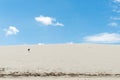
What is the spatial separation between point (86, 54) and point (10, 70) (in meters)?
10.8

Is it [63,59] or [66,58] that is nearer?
[63,59]

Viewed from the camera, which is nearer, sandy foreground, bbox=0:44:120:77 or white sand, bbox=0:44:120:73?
sandy foreground, bbox=0:44:120:77

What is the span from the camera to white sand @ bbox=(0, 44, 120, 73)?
26.2m

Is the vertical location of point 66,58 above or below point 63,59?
above

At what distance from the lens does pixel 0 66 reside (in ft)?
86.2

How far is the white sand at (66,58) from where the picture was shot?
A: 86.0ft

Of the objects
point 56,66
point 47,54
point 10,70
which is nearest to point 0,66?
point 10,70

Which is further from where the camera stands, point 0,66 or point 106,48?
point 106,48

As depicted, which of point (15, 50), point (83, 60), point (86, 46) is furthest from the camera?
point (86, 46)

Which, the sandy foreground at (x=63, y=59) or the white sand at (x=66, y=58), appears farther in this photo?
the white sand at (x=66, y=58)

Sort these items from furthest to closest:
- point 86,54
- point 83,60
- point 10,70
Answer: point 86,54 → point 83,60 → point 10,70

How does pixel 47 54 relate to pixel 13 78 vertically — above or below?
above

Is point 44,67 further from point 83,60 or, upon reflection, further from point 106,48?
point 106,48

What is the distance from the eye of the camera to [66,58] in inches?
1222
